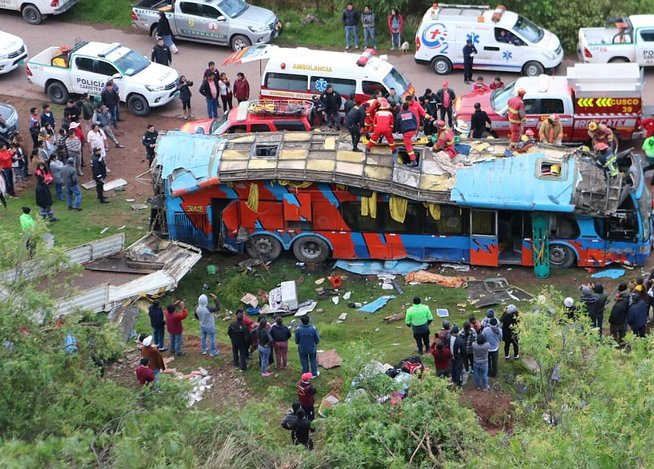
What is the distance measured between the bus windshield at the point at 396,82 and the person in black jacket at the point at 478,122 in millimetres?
2333

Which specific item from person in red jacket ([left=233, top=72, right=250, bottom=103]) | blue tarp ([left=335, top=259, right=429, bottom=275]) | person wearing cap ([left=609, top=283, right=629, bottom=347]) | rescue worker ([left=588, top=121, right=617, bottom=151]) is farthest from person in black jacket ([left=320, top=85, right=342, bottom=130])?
person wearing cap ([left=609, top=283, right=629, bottom=347])

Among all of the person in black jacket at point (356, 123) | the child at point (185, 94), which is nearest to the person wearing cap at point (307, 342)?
the person in black jacket at point (356, 123)

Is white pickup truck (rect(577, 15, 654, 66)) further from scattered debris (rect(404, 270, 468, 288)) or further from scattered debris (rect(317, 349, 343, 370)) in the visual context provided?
scattered debris (rect(317, 349, 343, 370))

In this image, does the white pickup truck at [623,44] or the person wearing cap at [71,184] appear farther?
the white pickup truck at [623,44]

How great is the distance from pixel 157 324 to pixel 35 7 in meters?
18.4

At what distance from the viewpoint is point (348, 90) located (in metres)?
Result: 27.6

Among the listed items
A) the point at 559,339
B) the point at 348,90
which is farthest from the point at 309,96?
the point at 559,339

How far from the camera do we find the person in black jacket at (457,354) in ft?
58.2

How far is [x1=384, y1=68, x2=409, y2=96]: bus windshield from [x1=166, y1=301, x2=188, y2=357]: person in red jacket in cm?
1016

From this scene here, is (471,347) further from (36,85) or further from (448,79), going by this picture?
(36,85)

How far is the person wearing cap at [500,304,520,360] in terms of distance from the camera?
60.2ft

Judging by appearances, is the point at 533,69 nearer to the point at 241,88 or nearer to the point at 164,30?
the point at 241,88

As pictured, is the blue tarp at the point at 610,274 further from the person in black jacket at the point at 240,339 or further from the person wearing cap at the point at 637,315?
the person in black jacket at the point at 240,339

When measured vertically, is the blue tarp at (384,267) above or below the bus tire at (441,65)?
below
